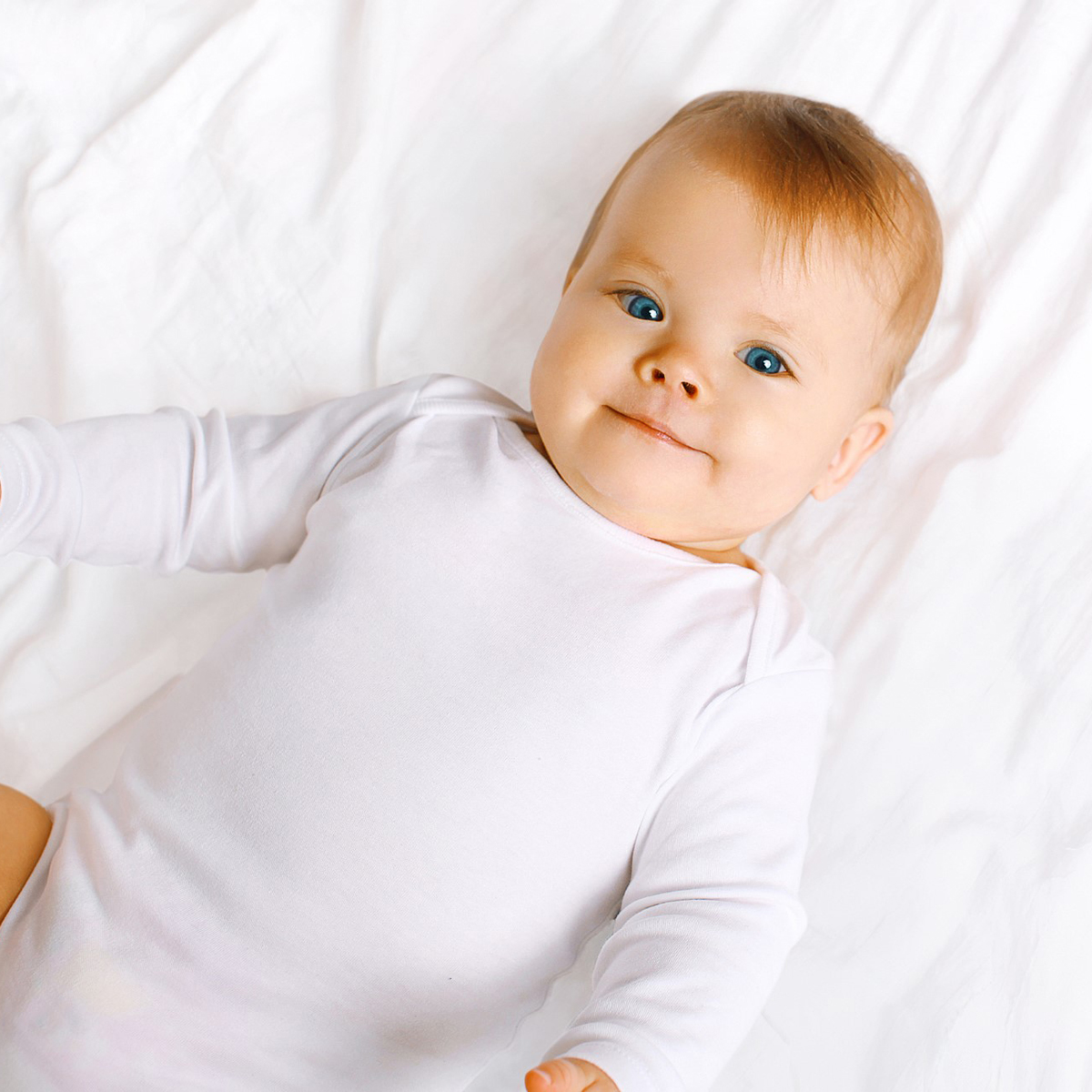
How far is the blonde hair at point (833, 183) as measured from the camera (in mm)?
1051

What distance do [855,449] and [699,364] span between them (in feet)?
0.76

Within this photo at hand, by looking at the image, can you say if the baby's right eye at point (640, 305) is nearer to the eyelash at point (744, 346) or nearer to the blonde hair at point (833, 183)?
the eyelash at point (744, 346)

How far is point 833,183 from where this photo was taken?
1.06 meters

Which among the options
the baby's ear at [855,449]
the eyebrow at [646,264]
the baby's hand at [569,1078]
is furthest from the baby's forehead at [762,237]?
the baby's hand at [569,1078]

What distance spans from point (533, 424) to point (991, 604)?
50 centimetres

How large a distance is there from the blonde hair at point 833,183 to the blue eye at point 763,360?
0.08 meters


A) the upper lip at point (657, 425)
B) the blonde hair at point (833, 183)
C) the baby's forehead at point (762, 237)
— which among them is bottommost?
the upper lip at point (657, 425)

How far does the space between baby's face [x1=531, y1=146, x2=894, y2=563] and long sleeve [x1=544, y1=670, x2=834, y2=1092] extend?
7.4 inches

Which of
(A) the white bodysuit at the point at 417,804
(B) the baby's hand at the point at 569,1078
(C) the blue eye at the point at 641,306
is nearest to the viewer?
(B) the baby's hand at the point at 569,1078

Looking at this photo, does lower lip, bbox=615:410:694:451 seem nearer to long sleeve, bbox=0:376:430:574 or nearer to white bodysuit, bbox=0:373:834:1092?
white bodysuit, bbox=0:373:834:1092

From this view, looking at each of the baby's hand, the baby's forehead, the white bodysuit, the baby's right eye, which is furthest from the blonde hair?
the baby's hand

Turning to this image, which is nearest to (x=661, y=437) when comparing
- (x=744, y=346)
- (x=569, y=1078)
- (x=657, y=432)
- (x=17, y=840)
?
(x=657, y=432)

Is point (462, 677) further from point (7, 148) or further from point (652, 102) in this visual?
point (7, 148)

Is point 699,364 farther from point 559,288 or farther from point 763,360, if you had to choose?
point 559,288
